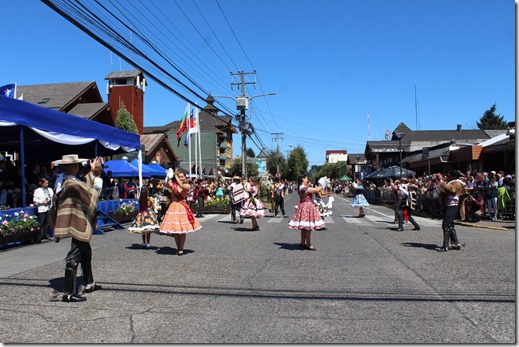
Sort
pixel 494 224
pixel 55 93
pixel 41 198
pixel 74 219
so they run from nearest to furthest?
pixel 74 219 < pixel 41 198 < pixel 494 224 < pixel 55 93

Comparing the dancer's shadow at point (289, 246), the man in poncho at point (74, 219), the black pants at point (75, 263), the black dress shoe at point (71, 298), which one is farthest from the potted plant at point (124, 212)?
the black dress shoe at point (71, 298)

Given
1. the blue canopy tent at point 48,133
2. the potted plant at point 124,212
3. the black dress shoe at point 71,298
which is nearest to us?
the black dress shoe at point 71,298

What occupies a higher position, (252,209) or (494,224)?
(252,209)

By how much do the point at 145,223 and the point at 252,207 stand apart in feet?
15.6

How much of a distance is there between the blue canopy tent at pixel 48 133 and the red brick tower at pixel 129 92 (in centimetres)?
3522

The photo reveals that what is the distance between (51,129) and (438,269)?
10.8 meters

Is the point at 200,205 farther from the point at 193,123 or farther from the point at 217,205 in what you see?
the point at 193,123

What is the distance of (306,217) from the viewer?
410 inches

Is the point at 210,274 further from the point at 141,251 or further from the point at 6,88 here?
the point at 6,88

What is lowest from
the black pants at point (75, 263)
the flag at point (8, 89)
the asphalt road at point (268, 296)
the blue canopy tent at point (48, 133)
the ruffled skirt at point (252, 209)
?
the asphalt road at point (268, 296)

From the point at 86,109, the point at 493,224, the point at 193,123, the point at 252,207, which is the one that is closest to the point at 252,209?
the point at 252,207

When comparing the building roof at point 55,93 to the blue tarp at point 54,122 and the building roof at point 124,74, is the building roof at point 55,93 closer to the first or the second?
the blue tarp at point 54,122

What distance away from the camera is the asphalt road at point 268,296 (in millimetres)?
4820

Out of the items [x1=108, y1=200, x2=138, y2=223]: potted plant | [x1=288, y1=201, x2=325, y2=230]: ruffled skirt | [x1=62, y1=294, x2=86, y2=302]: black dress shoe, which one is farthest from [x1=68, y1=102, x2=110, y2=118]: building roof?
[x1=62, y1=294, x2=86, y2=302]: black dress shoe
